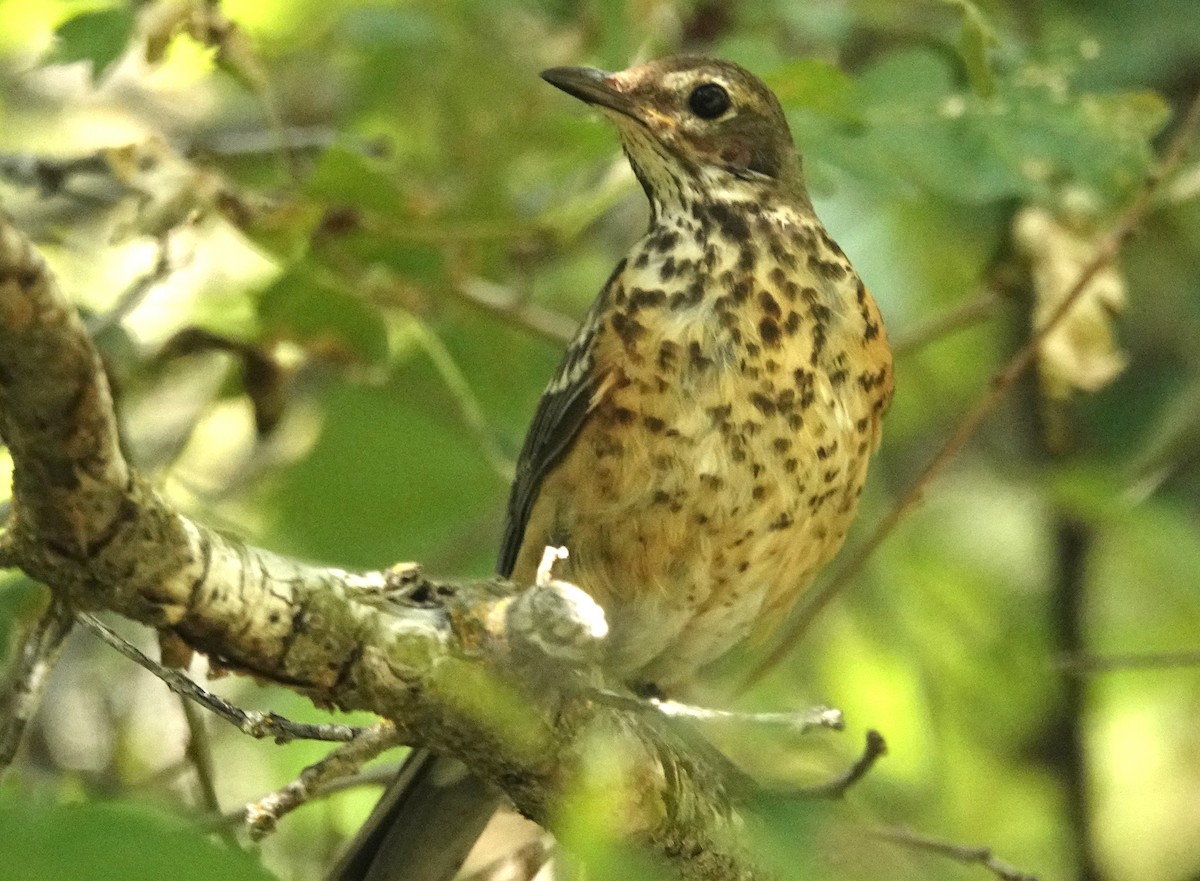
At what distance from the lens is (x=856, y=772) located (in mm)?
2738

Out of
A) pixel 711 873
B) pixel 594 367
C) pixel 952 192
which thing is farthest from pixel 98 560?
pixel 952 192

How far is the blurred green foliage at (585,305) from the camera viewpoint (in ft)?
12.0

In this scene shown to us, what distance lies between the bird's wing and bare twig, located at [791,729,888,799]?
875 mm

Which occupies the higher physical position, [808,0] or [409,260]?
[808,0]

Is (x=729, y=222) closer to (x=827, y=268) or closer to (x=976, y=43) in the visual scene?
(x=827, y=268)

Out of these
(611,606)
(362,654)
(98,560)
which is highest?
(98,560)

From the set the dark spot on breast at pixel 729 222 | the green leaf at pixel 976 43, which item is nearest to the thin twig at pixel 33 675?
the dark spot on breast at pixel 729 222

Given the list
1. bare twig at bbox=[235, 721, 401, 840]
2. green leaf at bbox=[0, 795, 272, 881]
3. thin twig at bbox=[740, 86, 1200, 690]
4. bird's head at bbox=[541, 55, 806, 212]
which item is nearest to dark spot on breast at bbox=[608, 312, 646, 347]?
bird's head at bbox=[541, 55, 806, 212]

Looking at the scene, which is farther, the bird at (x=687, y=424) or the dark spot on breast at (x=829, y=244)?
the dark spot on breast at (x=829, y=244)

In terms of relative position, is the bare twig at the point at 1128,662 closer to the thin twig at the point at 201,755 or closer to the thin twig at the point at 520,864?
the thin twig at the point at 520,864

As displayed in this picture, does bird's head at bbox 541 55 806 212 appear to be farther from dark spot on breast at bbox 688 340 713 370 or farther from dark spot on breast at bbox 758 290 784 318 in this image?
dark spot on breast at bbox 688 340 713 370

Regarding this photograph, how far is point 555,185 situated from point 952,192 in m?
1.25

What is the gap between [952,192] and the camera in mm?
3623

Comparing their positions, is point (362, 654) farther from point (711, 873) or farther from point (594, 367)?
point (594, 367)
